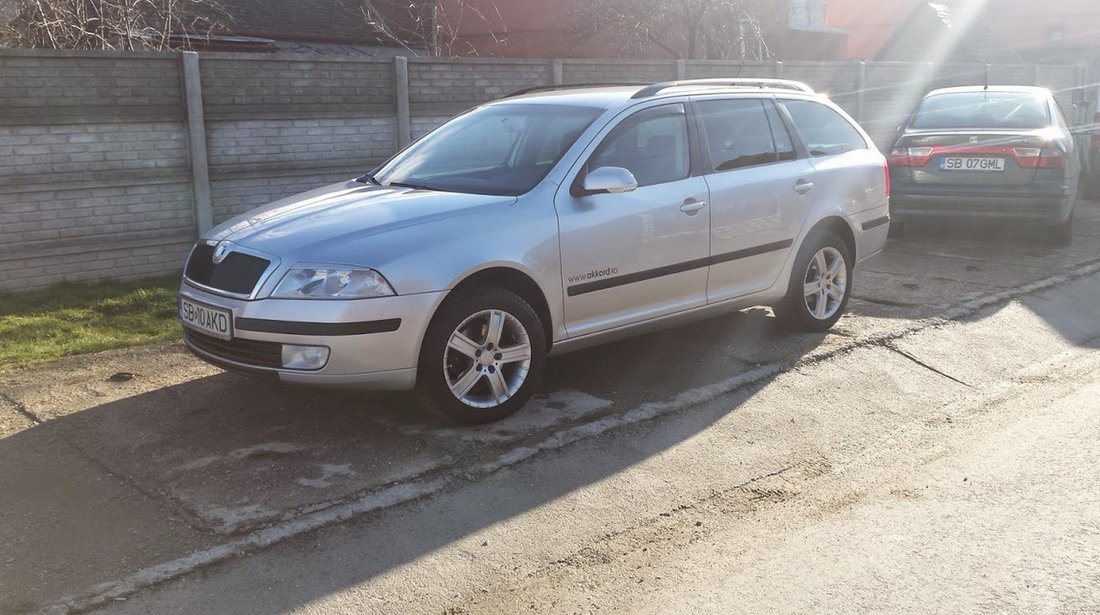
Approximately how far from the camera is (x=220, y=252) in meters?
5.22

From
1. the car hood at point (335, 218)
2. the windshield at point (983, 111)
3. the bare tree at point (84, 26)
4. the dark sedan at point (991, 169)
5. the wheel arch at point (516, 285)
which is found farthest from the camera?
the windshield at point (983, 111)

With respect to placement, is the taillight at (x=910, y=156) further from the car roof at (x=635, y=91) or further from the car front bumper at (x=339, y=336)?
the car front bumper at (x=339, y=336)

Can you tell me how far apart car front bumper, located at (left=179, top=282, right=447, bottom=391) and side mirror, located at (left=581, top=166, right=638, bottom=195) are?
110 cm

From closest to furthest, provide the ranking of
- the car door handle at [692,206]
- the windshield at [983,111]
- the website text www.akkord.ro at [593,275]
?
the website text www.akkord.ro at [593,275], the car door handle at [692,206], the windshield at [983,111]

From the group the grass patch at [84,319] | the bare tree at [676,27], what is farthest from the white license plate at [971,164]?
the bare tree at [676,27]

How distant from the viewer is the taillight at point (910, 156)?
10.4 meters

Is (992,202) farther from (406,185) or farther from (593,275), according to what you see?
(406,185)

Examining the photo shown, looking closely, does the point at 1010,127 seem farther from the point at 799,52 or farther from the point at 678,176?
the point at 799,52

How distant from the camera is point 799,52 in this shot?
30.2m

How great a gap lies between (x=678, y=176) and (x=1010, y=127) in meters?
6.02

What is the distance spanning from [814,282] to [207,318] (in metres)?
3.97

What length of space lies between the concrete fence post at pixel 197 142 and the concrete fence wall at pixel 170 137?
0.04 feet

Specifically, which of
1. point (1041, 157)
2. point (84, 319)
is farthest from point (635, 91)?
point (1041, 157)

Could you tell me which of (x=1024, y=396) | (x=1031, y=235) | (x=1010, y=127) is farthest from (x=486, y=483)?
(x=1031, y=235)
